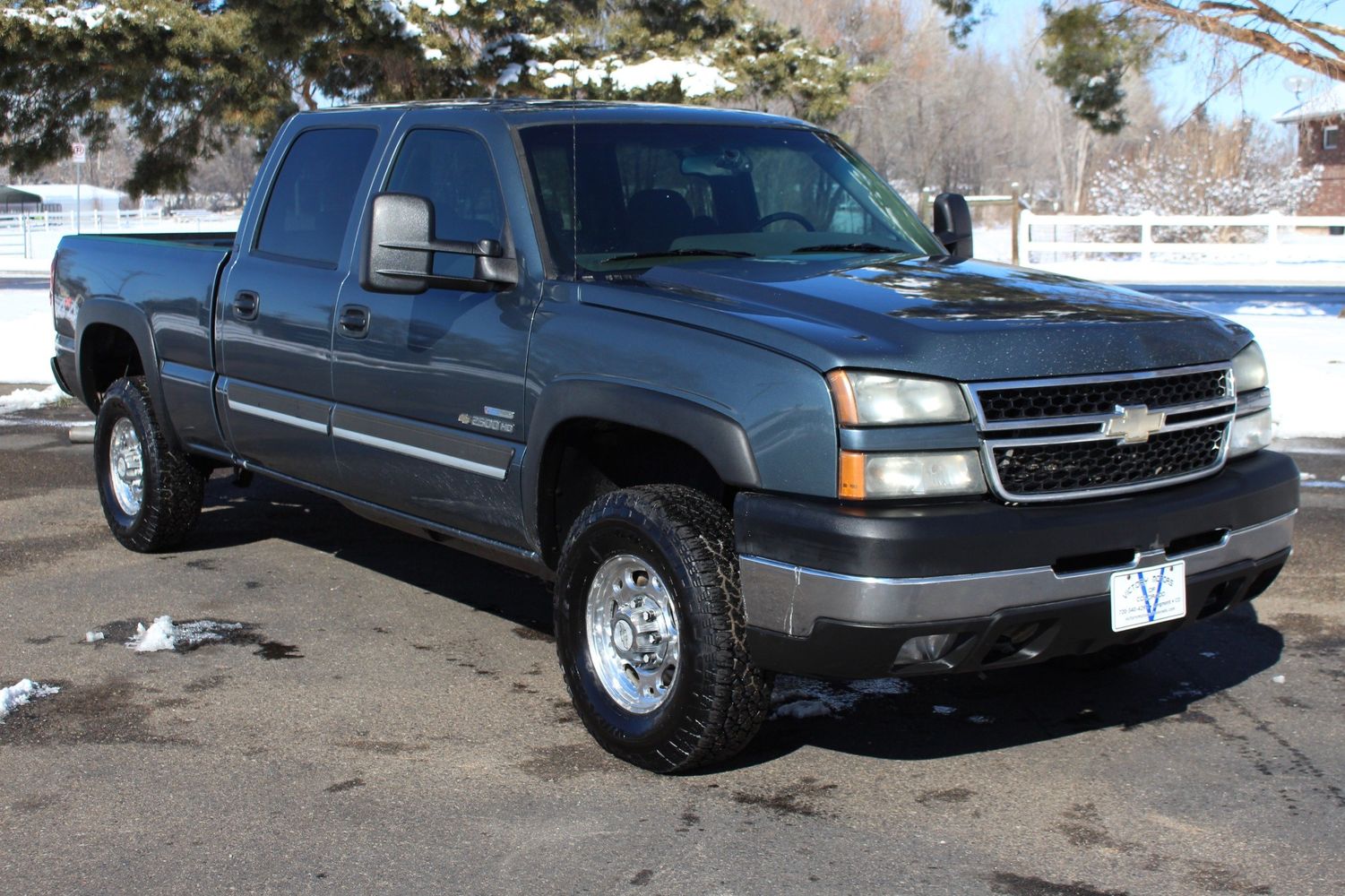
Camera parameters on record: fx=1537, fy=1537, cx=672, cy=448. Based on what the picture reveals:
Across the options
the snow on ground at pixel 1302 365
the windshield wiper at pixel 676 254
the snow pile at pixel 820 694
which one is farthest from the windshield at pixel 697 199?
the snow on ground at pixel 1302 365

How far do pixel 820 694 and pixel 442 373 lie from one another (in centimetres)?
162

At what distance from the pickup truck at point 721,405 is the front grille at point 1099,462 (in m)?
0.01

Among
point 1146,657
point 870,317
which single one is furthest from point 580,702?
point 1146,657

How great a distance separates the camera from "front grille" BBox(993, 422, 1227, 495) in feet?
12.8

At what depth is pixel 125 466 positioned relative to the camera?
23.7ft

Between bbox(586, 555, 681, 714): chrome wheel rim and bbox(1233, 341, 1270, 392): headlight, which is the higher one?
bbox(1233, 341, 1270, 392): headlight

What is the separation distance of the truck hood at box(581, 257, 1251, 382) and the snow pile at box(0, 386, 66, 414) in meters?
8.67

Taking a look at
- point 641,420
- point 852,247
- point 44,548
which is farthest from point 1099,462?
point 44,548

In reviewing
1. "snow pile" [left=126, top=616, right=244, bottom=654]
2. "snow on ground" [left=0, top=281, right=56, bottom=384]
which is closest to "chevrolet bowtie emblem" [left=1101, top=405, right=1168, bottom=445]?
"snow pile" [left=126, top=616, right=244, bottom=654]

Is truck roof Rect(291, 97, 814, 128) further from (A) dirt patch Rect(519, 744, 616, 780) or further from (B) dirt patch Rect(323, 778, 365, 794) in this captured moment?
(B) dirt patch Rect(323, 778, 365, 794)

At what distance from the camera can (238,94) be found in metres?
19.8

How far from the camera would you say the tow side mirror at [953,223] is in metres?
5.97

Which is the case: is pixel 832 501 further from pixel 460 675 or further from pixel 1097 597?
pixel 460 675

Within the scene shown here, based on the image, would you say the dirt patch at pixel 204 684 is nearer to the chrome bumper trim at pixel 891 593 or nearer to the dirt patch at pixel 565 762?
the dirt patch at pixel 565 762
